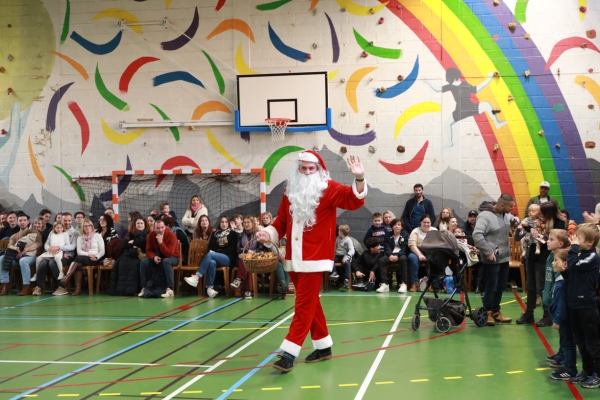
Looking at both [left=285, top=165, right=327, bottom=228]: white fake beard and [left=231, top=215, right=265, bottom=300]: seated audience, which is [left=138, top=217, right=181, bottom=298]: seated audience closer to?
[left=231, top=215, right=265, bottom=300]: seated audience

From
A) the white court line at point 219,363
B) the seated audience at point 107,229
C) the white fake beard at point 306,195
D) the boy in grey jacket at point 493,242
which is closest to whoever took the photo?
the white court line at point 219,363

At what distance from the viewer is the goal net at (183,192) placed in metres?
12.2

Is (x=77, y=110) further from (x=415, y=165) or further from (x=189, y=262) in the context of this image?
(x=415, y=165)

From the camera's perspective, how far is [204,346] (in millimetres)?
6422

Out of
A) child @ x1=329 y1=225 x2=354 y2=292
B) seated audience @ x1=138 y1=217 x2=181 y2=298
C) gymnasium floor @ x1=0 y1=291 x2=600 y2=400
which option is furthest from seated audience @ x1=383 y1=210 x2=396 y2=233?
seated audience @ x1=138 y1=217 x2=181 y2=298

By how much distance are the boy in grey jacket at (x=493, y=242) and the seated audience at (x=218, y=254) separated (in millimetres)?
4195

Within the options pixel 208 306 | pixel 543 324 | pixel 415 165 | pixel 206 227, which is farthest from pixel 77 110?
pixel 543 324

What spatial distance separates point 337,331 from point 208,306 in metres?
2.51

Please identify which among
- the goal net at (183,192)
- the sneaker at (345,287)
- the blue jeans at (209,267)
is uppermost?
the goal net at (183,192)

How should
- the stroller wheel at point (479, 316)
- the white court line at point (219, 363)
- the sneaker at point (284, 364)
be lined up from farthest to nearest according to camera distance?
the stroller wheel at point (479, 316), the sneaker at point (284, 364), the white court line at point (219, 363)

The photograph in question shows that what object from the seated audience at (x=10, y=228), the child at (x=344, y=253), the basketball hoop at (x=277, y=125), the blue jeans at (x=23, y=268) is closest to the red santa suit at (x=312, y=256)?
the child at (x=344, y=253)

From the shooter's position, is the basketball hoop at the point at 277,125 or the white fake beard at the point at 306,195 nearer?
the white fake beard at the point at 306,195

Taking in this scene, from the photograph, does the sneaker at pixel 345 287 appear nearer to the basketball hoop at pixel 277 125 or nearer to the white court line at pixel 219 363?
the white court line at pixel 219 363

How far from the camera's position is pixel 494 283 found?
23.7 ft
